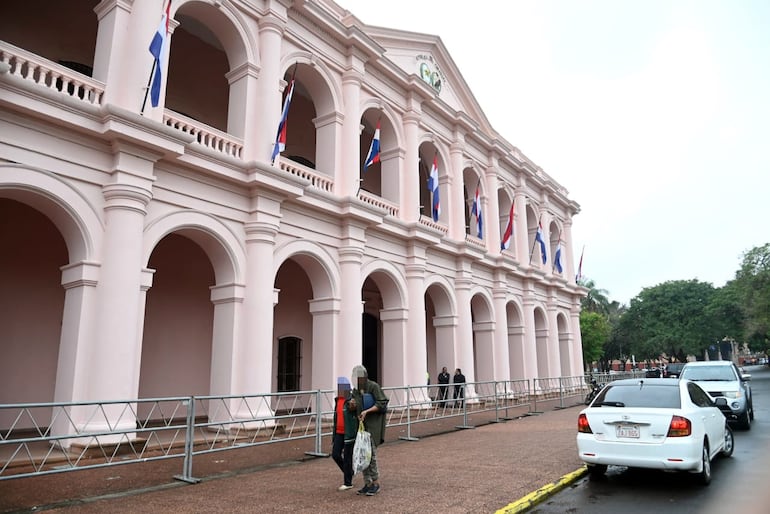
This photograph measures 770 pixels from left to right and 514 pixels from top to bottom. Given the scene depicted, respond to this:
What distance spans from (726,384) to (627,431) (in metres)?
7.58

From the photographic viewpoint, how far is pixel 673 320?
55.0 metres

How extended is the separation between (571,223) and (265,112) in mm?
25251

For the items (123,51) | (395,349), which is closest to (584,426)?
(395,349)

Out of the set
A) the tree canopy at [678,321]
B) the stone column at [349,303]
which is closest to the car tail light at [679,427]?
the stone column at [349,303]

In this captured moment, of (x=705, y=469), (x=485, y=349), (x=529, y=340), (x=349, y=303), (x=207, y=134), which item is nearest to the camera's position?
(x=705, y=469)

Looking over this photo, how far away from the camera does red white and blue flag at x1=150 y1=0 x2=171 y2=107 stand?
10.5m

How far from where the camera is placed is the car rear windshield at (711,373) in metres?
13.4

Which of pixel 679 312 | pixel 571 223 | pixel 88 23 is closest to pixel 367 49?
pixel 88 23

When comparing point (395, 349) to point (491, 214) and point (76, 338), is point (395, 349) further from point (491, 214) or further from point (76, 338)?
point (76, 338)

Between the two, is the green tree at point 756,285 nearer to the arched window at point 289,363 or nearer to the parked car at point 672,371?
the parked car at point 672,371

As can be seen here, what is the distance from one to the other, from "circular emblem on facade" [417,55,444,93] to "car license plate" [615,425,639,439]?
52.3ft

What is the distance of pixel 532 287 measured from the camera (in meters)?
26.6

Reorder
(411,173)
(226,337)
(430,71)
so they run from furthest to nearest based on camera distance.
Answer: (430,71)
(411,173)
(226,337)

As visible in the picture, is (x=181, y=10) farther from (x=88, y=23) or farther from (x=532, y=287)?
(x=532, y=287)
